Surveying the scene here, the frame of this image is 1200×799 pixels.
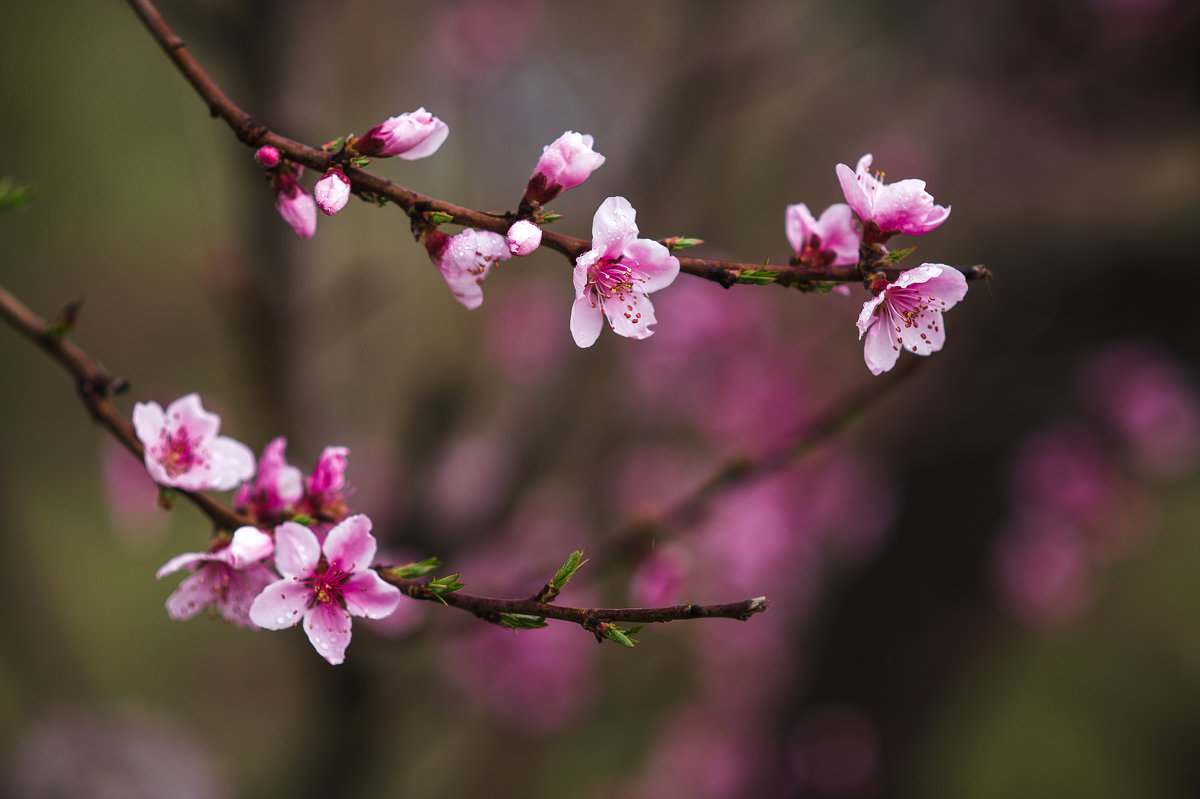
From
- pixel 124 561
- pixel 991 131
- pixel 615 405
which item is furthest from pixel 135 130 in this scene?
pixel 991 131

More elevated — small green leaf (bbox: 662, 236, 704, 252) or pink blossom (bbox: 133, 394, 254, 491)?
small green leaf (bbox: 662, 236, 704, 252)

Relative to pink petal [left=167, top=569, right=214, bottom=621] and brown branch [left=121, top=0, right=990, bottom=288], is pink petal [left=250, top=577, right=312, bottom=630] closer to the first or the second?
pink petal [left=167, top=569, right=214, bottom=621]

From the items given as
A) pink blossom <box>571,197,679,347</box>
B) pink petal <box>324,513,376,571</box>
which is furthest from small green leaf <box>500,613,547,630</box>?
pink blossom <box>571,197,679,347</box>

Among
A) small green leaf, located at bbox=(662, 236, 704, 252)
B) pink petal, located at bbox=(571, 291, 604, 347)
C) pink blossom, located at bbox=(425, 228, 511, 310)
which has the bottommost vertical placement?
pink petal, located at bbox=(571, 291, 604, 347)

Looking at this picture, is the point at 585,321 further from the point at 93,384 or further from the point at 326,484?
the point at 93,384

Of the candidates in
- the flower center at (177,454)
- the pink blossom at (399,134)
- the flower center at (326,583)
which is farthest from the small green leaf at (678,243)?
the flower center at (177,454)

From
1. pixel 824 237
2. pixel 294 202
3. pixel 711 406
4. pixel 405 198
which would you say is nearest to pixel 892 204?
pixel 824 237
